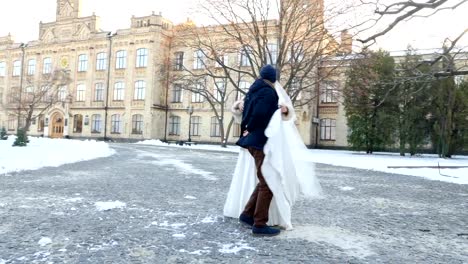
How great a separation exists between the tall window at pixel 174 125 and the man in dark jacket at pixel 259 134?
42304mm

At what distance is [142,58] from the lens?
153 feet

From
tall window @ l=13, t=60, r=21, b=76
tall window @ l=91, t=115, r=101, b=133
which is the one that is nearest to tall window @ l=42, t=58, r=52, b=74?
tall window @ l=13, t=60, r=21, b=76

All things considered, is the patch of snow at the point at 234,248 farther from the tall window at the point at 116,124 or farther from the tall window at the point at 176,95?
the tall window at the point at 116,124

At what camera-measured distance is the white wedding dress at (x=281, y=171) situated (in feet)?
15.1

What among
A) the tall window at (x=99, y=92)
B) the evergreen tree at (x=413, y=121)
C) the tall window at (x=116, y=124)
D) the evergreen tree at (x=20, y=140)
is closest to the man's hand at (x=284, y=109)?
the evergreen tree at (x=20, y=140)

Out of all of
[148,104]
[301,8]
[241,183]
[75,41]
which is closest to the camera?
[241,183]

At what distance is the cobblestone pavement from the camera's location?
147 inches

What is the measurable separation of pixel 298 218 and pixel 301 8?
758 inches

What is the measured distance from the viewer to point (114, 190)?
7633mm

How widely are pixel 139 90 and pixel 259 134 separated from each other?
4385 centimetres

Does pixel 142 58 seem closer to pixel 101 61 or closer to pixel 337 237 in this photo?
pixel 101 61

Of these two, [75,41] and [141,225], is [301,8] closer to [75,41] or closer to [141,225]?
[141,225]

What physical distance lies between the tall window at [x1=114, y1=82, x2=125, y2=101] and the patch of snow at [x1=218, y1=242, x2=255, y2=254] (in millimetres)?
→ 45954

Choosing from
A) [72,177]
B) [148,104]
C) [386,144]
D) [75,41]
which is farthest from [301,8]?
[75,41]
